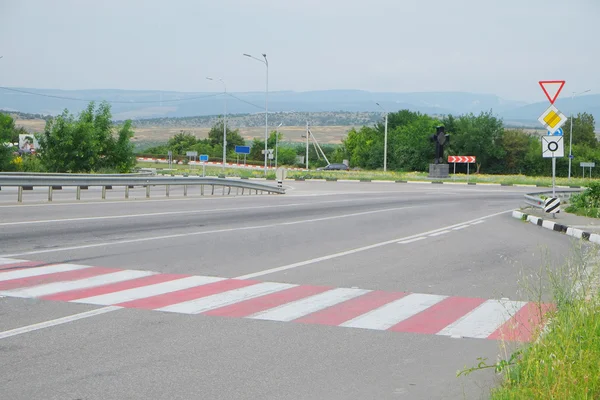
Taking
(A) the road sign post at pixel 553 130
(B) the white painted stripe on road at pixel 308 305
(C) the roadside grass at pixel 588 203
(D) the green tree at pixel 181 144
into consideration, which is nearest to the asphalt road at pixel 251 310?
(B) the white painted stripe on road at pixel 308 305

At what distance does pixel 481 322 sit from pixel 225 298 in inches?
122

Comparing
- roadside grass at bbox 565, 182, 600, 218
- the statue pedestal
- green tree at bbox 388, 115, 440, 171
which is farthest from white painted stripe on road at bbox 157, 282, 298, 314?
green tree at bbox 388, 115, 440, 171

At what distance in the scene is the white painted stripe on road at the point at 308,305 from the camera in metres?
8.35

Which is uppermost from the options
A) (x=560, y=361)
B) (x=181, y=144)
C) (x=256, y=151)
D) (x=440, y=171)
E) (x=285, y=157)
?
(x=181, y=144)

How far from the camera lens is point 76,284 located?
32.5 ft

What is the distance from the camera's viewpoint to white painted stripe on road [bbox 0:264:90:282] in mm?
10352

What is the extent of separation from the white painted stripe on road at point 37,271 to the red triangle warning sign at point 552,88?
1458 centimetres

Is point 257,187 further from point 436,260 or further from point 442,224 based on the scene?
point 436,260

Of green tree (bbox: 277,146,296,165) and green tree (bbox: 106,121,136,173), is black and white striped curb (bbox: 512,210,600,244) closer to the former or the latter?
green tree (bbox: 106,121,136,173)

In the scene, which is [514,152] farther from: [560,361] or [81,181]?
[560,361]

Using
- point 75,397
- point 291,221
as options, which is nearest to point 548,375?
point 75,397

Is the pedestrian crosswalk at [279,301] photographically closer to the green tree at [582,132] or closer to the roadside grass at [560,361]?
the roadside grass at [560,361]

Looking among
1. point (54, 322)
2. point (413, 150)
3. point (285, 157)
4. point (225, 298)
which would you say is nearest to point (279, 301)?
point (225, 298)

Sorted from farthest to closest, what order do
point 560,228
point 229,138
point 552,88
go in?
point 229,138, point 552,88, point 560,228
